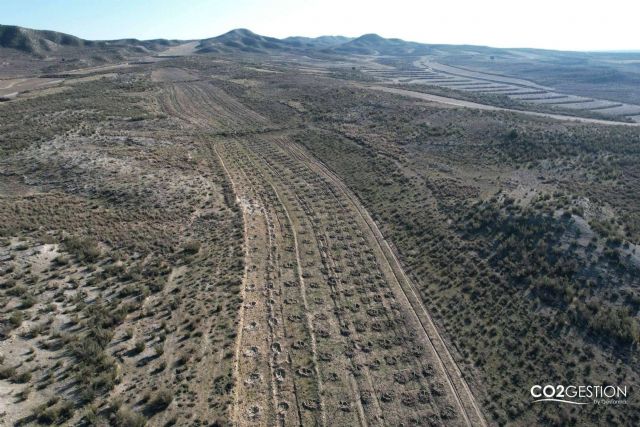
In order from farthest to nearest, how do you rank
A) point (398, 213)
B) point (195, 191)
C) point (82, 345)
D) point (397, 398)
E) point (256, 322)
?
point (195, 191), point (398, 213), point (256, 322), point (82, 345), point (397, 398)

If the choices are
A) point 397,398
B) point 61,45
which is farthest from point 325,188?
point 61,45

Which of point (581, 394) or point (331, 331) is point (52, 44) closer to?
point (331, 331)

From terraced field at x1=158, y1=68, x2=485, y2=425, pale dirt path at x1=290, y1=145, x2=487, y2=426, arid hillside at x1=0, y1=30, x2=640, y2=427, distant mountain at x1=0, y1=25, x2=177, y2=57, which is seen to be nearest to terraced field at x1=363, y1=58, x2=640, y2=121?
arid hillside at x1=0, y1=30, x2=640, y2=427

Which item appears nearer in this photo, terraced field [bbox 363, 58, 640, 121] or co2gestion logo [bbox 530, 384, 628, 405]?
co2gestion logo [bbox 530, 384, 628, 405]

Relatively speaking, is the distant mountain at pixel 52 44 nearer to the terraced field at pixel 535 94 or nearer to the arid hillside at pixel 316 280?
the terraced field at pixel 535 94

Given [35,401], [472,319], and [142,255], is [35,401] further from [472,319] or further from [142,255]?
[472,319]

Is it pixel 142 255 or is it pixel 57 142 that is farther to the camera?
pixel 57 142

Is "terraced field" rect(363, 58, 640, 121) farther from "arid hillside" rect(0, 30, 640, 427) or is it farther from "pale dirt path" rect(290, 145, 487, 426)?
"pale dirt path" rect(290, 145, 487, 426)

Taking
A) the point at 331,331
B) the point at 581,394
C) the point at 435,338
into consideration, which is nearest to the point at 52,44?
the point at 331,331
